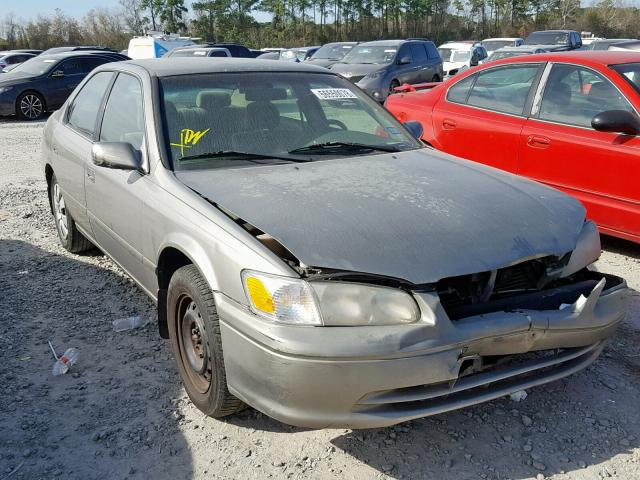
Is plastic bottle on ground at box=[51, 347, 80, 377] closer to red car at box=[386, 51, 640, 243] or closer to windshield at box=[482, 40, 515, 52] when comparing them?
red car at box=[386, 51, 640, 243]

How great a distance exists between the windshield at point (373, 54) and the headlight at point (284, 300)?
12949 mm

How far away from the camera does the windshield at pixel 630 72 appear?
16.2 ft

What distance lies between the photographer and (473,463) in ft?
8.61

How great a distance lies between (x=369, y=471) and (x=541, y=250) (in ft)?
3.77

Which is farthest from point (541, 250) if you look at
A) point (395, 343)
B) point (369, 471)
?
point (369, 471)

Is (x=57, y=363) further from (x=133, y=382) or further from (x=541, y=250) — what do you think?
(x=541, y=250)

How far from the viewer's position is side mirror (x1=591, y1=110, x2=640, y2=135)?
458cm

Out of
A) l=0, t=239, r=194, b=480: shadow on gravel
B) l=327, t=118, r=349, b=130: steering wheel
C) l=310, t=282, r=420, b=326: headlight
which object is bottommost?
l=0, t=239, r=194, b=480: shadow on gravel

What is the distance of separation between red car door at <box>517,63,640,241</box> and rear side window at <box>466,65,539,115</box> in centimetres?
18

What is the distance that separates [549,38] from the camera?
24.2m

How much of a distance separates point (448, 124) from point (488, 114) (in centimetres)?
41

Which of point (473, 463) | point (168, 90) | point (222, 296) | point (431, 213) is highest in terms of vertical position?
point (168, 90)

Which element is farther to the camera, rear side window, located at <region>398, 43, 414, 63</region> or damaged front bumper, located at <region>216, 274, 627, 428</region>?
rear side window, located at <region>398, 43, 414, 63</region>

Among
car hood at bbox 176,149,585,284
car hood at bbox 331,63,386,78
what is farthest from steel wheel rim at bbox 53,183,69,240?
car hood at bbox 331,63,386,78
